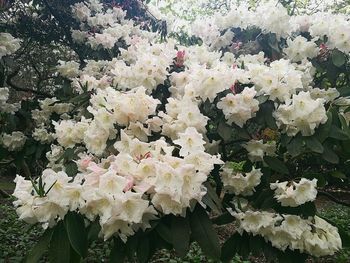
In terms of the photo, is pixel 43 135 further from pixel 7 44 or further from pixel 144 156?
pixel 144 156

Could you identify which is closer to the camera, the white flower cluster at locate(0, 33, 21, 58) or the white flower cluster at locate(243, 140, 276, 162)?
the white flower cluster at locate(243, 140, 276, 162)

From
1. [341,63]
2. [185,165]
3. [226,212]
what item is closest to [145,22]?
[341,63]

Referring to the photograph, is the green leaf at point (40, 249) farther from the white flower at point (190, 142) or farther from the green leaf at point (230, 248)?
the green leaf at point (230, 248)

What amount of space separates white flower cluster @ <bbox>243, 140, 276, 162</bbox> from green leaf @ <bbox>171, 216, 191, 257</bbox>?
0.63m

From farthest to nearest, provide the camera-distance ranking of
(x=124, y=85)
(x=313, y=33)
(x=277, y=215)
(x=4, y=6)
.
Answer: (x=4, y=6) → (x=313, y=33) → (x=124, y=85) → (x=277, y=215)

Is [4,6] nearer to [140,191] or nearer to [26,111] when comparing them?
[26,111]

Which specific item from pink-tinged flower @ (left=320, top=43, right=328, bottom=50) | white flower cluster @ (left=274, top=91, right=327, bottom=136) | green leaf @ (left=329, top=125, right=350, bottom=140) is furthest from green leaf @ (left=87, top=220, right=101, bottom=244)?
pink-tinged flower @ (left=320, top=43, right=328, bottom=50)

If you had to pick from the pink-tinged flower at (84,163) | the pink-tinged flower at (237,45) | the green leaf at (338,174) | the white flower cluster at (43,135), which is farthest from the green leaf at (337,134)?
the white flower cluster at (43,135)

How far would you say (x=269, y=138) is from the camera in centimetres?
217

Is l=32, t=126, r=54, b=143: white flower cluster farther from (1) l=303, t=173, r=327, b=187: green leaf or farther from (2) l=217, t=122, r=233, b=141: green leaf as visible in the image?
(1) l=303, t=173, r=327, b=187: green leaf

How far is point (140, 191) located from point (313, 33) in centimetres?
152

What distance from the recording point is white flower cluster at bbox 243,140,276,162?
6.09ft

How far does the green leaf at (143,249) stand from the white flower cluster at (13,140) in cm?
181

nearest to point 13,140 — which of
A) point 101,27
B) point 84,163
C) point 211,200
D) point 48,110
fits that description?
point 48,110
